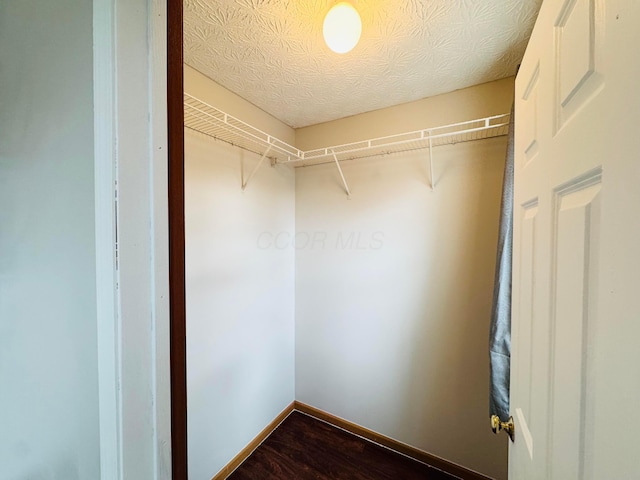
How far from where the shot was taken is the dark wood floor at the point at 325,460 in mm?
1455

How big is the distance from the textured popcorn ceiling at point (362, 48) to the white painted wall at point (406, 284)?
23 centimetres

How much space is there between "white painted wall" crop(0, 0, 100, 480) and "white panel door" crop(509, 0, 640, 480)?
0.87 meters

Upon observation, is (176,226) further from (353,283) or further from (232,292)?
(353,283)

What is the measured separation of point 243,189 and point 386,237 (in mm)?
1062

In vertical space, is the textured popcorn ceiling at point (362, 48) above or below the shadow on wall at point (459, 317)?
above

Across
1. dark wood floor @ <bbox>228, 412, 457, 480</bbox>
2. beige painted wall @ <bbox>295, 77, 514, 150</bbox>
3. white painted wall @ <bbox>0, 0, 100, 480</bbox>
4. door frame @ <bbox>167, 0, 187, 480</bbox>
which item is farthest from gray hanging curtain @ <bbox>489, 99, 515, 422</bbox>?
white painted wall @ <bbox>0, 0, 100, 480</bbox>

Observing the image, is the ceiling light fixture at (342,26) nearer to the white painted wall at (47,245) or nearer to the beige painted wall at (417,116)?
the white painted wall at (47,245)

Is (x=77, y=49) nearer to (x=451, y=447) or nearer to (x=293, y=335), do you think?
(x=293, y=335)

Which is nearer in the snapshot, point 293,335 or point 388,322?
point 388,322

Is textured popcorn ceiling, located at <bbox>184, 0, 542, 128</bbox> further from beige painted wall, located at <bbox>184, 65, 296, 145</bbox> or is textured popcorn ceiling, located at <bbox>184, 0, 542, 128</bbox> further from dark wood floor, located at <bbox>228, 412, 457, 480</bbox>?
dark wood floor, located at <bbox>228, 412, 457, 480</bbox>

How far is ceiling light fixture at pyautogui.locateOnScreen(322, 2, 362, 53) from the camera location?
0.82 m

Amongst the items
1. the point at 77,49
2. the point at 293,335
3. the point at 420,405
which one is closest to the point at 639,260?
the point at 77,49

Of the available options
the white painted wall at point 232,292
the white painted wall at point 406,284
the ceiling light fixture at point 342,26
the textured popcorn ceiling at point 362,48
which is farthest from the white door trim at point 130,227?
the white painted wall at point 406,284

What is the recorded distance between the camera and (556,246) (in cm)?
50
